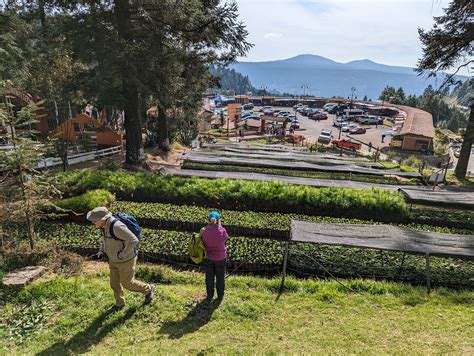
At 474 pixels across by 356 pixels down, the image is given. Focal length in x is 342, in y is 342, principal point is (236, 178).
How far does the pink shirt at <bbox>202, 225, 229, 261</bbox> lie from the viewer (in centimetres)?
622

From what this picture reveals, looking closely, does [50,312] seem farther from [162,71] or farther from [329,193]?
[162,71]

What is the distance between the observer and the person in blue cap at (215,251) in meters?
6.22

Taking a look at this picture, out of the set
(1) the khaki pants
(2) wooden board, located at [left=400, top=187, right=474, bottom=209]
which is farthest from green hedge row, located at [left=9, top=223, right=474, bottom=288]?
(2) wooden board, located at [left=400, top=187, right=474, bottom=209]

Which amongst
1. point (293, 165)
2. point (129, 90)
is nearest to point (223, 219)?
point (129, 90)

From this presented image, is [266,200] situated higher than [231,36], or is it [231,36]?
[231,36]

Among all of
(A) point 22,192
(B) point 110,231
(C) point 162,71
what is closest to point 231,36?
(C) point 162,71

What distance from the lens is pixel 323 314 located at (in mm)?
6430

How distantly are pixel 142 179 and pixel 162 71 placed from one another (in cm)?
546

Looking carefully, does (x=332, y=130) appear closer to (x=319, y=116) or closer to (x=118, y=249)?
(x=319, y=116)

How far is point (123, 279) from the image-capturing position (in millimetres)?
6078

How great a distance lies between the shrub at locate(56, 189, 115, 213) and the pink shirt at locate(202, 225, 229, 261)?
6768 millimetres

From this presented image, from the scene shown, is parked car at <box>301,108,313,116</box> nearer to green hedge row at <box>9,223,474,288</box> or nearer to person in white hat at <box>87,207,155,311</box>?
green hedge row at <box>9,223,474,288</box>

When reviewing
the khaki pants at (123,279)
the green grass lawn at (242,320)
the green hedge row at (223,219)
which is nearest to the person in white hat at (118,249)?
the khaki pants at (123,279)

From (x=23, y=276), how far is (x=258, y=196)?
818 centimetres
